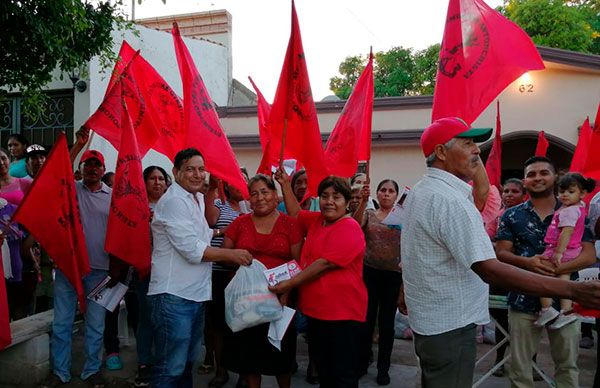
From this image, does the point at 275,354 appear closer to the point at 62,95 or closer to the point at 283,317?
the point at 283,317

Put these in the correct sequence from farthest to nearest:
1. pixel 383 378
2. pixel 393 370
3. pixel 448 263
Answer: pixel 393 370 < pixel 383 378 < pixel 448 263

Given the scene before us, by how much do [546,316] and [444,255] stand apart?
5.17 feet

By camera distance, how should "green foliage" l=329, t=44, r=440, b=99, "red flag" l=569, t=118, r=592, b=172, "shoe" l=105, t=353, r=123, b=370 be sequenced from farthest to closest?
"green foliage" l=329, t=44, r=440, b=99 → "red flag" l=569, t=118, r=592, b=172 → "shoe" l=105, t=353, r=123, b=370

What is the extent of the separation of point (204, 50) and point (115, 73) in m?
9.08

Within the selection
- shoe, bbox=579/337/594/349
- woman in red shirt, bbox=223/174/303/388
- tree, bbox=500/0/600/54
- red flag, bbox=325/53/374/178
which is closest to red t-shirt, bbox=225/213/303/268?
woman in red shirt, bbox=223/174/303/388

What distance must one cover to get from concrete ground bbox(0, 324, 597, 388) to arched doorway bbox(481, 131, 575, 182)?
7011 mm

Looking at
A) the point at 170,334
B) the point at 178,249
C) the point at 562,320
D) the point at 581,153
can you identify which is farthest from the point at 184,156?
the point at 581,153

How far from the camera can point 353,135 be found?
15.7 ft

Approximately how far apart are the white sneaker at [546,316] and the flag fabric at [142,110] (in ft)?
11.5

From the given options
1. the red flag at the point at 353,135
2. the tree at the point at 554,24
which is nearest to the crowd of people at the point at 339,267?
the red flag at the point at 353,135

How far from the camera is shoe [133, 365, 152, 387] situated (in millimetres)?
4529

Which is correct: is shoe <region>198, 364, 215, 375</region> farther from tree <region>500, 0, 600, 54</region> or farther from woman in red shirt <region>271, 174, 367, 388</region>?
tree <region>500, 0, 600, 54</region>

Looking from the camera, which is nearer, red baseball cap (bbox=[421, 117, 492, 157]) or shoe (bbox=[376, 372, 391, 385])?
red baseball cap (bbox=[421, 117, 492, 157])

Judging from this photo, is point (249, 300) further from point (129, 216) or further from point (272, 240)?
point (129, 216)
